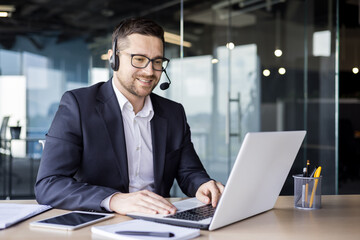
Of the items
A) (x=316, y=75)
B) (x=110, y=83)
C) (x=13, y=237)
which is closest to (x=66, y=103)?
(x=110, y=83)

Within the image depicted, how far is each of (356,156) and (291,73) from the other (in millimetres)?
1072

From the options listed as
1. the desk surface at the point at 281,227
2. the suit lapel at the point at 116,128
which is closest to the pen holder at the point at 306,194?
the desk surface at the point at 281,227

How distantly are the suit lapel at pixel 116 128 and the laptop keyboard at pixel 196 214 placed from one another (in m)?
0.43

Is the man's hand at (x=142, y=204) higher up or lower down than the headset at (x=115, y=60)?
lower down

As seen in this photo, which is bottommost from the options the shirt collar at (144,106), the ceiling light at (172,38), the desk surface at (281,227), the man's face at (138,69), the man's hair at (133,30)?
the desk surface at (281,227)

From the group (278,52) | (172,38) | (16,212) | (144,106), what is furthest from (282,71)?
(16,212)

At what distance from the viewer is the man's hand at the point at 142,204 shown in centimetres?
137

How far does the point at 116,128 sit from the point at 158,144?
0.74 ft

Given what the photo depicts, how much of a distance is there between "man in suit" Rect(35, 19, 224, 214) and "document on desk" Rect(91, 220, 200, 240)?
0.29 meters

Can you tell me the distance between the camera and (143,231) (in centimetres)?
119

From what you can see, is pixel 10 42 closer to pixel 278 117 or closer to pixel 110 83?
pixel 278 117

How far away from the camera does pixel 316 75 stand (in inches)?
185

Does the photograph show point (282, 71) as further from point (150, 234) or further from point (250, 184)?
point (150, 234)

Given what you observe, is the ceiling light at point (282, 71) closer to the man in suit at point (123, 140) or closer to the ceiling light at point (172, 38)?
the ceiling light at point (172, 38)
